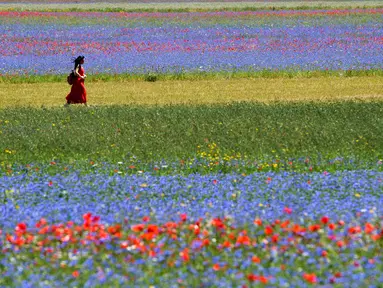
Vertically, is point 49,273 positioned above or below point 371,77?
above

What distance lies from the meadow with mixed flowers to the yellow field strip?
0.39m

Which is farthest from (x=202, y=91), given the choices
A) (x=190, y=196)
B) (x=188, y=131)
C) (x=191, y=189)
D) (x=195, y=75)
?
(x=190, y=196)

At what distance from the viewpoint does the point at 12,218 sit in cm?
886

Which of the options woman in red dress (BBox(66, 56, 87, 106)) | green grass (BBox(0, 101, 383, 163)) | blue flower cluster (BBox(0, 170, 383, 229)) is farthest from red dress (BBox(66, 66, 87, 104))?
blue flower cluster (BBox(0, 170, 383, 229))

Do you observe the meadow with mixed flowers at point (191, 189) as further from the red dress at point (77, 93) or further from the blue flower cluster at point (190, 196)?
the red dress at point (77, 93)

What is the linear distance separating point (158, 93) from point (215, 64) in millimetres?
6313

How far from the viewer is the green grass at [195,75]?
101ft

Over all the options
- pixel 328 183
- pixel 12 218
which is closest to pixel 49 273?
pixel 12 218

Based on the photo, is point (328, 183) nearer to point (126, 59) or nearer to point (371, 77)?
point (371, 77)

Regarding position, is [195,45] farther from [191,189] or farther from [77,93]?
[191,189]

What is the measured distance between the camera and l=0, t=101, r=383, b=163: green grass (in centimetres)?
1493

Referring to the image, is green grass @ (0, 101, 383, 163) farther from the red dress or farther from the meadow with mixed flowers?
the red dress

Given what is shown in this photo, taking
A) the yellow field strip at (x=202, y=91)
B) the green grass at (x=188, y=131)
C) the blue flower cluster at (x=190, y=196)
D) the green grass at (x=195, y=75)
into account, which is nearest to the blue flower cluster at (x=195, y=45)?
the green grass at (x=195, y=75)

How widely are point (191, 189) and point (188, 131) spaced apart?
6.62m
